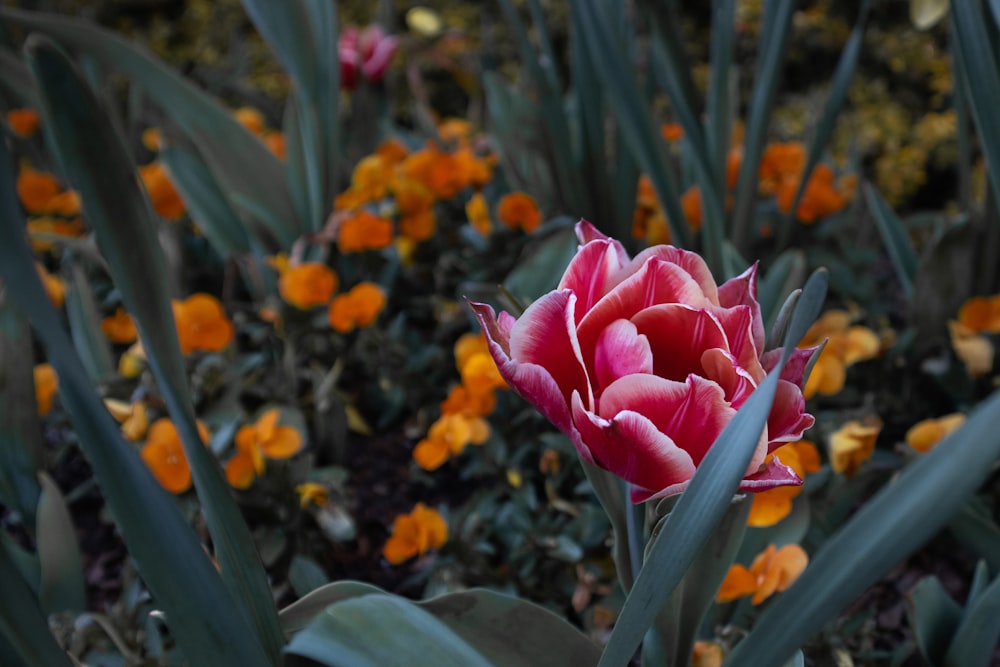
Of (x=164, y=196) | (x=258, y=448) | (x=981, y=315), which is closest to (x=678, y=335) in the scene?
(x=258, y=448)

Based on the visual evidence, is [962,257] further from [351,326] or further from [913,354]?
[351,326]

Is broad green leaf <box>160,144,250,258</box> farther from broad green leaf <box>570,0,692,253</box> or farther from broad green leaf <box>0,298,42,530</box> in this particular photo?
broad green leaf <box>570,0,692,253</box>

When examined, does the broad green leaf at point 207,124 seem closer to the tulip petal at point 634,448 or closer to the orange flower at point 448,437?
the orange flower at point 448,437

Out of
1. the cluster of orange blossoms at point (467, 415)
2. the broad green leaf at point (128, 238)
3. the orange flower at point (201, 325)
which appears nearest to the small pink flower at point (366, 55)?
the orange flower at point (201, 325)

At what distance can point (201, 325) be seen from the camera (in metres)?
1.25

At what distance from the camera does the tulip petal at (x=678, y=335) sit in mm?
546

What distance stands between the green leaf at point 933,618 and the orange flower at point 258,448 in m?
Answer: 0.71

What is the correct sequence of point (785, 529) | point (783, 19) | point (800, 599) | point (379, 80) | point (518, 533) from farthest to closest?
point (379, 80), point (783, 19), point (518, 533), point (785, 529), point (800, 599)

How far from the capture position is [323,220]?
5.16 ft

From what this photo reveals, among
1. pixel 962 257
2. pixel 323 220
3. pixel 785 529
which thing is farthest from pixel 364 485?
pixel 962 257

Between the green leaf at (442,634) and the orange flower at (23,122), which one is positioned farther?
the orange flower at (23,122)

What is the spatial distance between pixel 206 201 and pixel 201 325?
39cm

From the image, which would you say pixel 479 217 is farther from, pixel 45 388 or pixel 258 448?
pixel 45 388

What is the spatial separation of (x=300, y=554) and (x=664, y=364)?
2.25 ft
